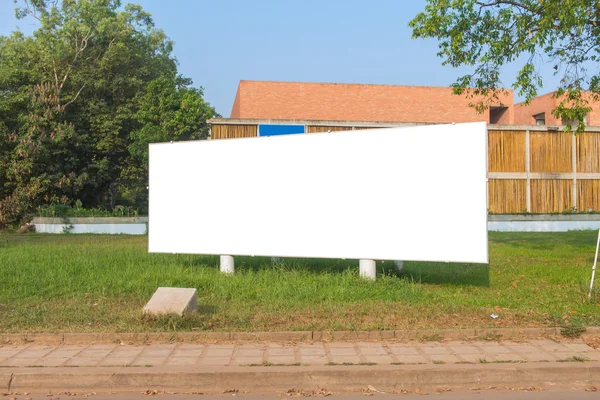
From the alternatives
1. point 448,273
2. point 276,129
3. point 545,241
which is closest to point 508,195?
point 545,241

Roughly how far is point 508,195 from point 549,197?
6.76 ft

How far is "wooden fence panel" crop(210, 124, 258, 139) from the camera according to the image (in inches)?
1051

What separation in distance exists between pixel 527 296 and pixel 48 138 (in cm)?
2342

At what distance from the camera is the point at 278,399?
5.45 m

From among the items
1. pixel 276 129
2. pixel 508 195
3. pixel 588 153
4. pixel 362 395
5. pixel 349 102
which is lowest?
pixel 362 395

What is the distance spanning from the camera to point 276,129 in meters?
27.3

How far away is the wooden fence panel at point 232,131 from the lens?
87.6 feet

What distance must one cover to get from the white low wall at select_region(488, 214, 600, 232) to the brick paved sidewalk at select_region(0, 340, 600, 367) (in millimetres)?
19609

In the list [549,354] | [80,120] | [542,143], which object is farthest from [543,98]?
[549,354]

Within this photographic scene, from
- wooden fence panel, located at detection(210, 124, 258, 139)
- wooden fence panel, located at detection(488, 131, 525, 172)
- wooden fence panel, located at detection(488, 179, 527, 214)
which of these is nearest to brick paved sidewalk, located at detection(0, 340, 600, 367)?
wooden fence panel, located at detection(210, 124, 258, 139)

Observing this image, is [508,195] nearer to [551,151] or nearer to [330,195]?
[551,151]

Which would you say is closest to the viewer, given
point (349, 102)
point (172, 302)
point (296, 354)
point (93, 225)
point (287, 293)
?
point (296, 354)

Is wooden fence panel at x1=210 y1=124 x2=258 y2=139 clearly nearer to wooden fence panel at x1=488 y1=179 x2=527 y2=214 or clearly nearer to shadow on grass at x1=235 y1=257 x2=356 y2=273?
wooden fence panel at x1=488 y1=179 x2=527 y2=214

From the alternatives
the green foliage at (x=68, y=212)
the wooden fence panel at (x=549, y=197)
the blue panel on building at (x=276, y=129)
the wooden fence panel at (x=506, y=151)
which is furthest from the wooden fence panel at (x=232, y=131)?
the wooden fence panel at (x=549, y=197)
